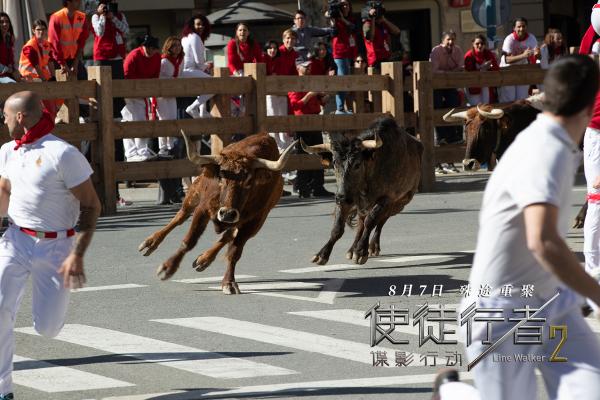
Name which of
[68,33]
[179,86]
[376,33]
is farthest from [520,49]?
[68,33]

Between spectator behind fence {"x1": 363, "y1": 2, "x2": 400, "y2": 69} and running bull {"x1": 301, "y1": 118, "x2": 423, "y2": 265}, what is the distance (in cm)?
864

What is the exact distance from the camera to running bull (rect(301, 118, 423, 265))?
13.3m

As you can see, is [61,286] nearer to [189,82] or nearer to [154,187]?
[189,82]

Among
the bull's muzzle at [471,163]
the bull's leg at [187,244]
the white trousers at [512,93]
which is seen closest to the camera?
the bull's leg at [187,244]

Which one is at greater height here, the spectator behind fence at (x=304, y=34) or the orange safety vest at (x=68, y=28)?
the orange safety vest at (x=68, y=28)

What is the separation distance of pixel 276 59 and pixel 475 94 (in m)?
3.58

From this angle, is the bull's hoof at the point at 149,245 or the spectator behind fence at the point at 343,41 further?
the spectator behind fence at the point at 343,41

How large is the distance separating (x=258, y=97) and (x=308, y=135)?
4.64ft

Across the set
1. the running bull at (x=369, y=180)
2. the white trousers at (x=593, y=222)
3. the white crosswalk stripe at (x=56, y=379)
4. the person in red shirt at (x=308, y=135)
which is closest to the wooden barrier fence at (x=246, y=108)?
the person in red shirt at (x=308, y=135)

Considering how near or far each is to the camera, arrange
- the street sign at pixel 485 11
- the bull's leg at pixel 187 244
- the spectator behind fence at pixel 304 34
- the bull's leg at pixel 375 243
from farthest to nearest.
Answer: the street sign at pixel 485 11 → the spectator behind fence at pixel 304 34 → the bull's leg at pixel 375 243 → the bull's leg at pixel 187 244

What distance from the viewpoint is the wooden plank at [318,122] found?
65.3ft

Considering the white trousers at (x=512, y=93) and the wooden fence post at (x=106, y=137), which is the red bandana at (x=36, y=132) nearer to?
the wooden fence post at (x=106, y=137)

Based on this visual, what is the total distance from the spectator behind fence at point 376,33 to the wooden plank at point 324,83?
7.75ft

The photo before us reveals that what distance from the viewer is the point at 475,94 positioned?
22.8m
